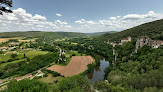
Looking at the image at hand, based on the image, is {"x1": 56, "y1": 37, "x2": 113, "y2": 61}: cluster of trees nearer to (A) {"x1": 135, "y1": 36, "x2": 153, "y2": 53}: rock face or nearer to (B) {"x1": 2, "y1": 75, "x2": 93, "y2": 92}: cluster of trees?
(A) {"x1": 135, "y1": 36, "x2": 153, "y2": 53}: rock face

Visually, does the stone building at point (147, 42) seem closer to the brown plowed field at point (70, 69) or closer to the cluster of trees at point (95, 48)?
the cluster of trees at point (95, 48)

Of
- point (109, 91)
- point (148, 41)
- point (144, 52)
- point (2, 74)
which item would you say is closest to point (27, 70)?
point (2, 74)

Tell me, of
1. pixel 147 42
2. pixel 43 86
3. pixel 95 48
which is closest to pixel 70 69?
pixel 43 86

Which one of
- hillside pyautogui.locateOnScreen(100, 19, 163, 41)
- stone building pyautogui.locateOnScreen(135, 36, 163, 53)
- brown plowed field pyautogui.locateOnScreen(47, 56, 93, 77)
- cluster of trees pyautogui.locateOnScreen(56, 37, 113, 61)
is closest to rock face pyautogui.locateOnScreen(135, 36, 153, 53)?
stone building pyautogui.locateOnScreen(135, 36, 163, 53)

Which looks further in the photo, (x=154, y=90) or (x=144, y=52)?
(x=144, y=52)

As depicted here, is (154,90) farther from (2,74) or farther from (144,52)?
(2,74)

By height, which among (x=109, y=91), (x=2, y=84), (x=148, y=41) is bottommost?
(x=2, y=84)

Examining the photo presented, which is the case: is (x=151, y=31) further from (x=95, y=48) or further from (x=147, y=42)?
(x=95, y=48)

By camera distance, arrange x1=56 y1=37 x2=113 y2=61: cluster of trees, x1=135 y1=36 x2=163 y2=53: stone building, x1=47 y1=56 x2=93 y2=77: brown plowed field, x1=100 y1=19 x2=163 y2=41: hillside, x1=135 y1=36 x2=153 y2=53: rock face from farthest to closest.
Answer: x1=56 y1=37 x2=113 y2=61: cluster of trees, x1=100 y1=19 x2=163 y2=41: hillside, x1=47 y1=56 x2=93 y2=77: brown plowed field, x1=135 y1=36 x2=153 y2=53: rock face, x1=135 y1=36 x2=163 y2=53: stone building

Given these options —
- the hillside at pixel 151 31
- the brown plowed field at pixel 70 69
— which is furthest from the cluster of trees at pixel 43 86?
the hillside at pixel 151 31

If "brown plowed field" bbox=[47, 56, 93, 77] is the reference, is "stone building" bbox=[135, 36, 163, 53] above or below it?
above

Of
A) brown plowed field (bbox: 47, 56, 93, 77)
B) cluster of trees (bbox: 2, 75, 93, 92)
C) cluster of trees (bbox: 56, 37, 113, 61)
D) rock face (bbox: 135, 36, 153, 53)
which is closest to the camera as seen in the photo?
cluster of trees (bbox: 2, 75, 93, 92)
